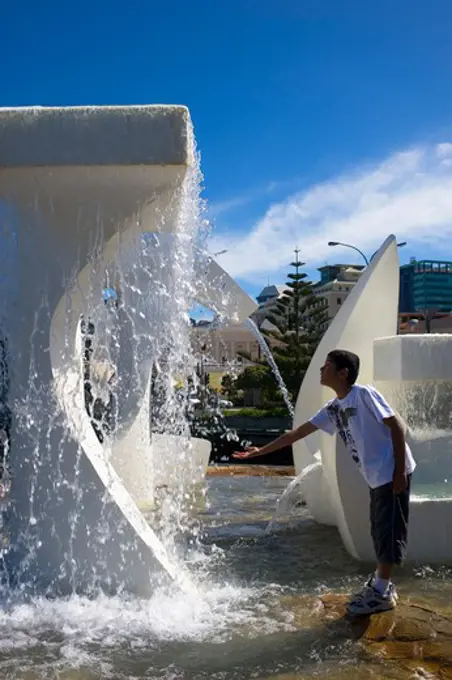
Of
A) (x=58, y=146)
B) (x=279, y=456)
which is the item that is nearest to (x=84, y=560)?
(x=58, y=146)

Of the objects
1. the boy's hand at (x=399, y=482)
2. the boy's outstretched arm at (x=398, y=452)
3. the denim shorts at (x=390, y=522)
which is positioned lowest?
the denim shorts at (x=390, y=522)

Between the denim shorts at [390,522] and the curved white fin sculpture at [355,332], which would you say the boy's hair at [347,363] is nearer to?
the denim shorts at [390,522]

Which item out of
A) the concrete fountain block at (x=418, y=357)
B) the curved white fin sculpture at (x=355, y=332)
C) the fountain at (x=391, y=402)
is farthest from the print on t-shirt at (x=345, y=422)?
the concrete fountain block at (x=418, y=357)

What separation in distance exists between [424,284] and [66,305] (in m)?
104

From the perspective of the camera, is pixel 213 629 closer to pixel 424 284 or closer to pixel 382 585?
pixel 382 585

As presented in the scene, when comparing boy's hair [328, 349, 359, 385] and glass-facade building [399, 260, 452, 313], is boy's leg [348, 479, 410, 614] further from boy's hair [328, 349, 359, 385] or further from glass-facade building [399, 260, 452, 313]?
glass-facade building [399, 260, 452, 313]

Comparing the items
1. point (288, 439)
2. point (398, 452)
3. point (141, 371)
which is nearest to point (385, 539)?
point (398, 452)

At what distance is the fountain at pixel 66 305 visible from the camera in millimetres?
4227

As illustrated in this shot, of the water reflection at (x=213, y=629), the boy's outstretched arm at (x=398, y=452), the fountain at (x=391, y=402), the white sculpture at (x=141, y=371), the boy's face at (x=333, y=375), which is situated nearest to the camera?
the water reflection at (x=213, y=629)

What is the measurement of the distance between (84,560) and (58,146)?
250 cm

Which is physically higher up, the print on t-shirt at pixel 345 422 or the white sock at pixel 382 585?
the print on t-shirt at pixel 345 422

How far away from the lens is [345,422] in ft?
13.5

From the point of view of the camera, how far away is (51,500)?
439 cm

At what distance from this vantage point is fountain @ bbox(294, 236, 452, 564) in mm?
5477
